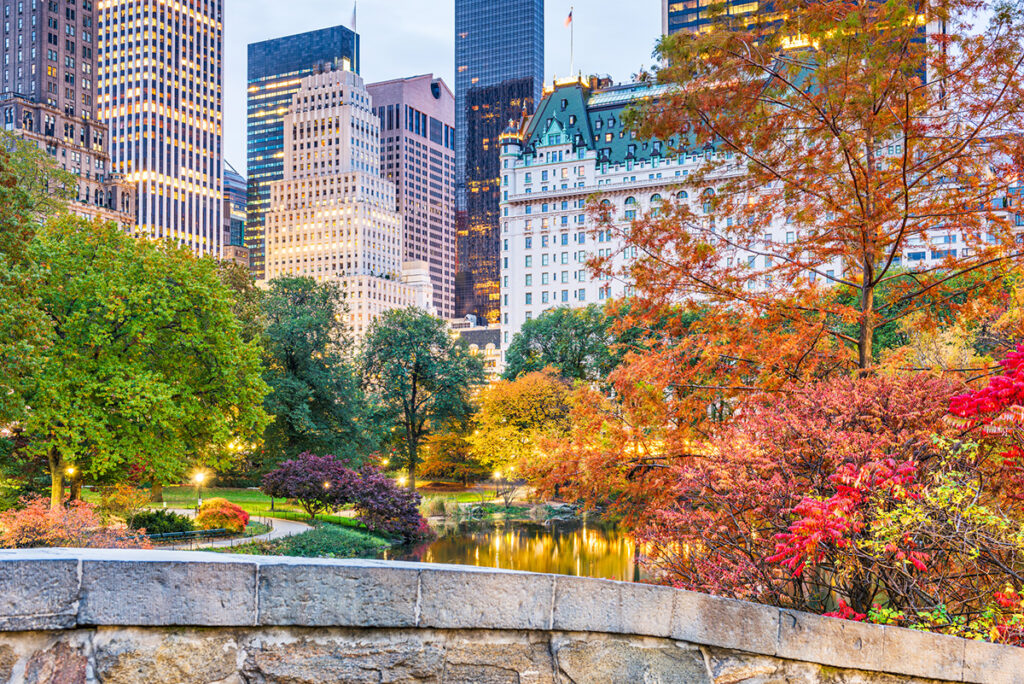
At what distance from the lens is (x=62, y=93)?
13738 cm

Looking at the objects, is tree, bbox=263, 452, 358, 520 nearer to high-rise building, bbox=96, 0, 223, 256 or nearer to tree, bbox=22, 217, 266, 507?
tree, bbox=22, 217, 266, 507

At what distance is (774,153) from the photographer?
37.9ft

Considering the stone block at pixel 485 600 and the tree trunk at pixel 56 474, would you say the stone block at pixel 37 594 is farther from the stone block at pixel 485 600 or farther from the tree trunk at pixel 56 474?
the tree trunk at pixel 56 474

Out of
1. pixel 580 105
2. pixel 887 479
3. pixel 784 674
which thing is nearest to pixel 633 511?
pixel 887 479

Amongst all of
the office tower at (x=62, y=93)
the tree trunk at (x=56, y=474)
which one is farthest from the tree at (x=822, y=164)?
the office tower at (x=62, y=93)

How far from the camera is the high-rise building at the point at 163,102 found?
535 feet

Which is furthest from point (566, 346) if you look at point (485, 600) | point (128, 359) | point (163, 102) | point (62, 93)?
point (163, 102)

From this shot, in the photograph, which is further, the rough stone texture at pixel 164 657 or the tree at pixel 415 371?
the tree at pixel 415 371

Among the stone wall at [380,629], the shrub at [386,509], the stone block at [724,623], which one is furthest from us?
the shrub at [386,509]

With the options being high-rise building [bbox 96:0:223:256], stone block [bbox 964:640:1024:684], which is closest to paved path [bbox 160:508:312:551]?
stone block [bbox 964:640:1024:684]

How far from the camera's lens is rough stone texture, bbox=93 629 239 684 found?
3604 millimetres

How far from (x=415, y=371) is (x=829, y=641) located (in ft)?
171

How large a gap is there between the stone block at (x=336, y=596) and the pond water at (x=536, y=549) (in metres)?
23.7

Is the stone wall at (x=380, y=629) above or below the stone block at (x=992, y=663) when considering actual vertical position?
above
